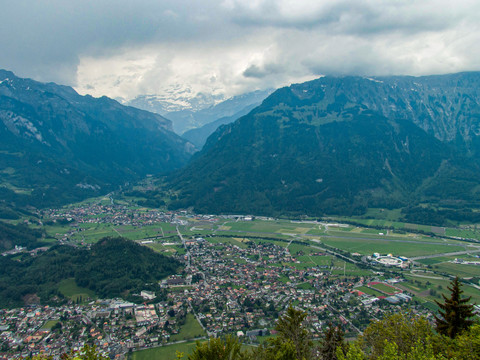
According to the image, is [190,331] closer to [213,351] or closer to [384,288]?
[213,351]

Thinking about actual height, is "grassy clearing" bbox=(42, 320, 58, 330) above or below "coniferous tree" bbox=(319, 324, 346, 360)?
below

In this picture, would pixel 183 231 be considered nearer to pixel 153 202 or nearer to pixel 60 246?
pixel 60 246

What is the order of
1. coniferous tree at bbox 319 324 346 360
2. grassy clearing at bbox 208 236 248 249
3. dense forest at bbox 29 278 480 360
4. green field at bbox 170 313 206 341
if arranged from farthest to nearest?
grassy clearing at bbox 208 236 248 249
green field at bbox 170 313 206 341
coniferous tree at bbox 319 324 346 360
dense forest at bbox 29 278 480 360

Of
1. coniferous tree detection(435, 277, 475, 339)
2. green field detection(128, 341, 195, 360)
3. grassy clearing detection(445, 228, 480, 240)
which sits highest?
coniferous tree detection(435, 277, 475, 339)

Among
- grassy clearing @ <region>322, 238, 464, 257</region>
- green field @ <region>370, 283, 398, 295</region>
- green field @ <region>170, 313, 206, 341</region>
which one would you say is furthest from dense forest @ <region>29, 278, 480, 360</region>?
grassy clearing @ <region>322, 238, 464, 257</region>

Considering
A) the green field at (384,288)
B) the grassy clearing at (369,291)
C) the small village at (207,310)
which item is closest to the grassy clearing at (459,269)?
the small village at (207,310)

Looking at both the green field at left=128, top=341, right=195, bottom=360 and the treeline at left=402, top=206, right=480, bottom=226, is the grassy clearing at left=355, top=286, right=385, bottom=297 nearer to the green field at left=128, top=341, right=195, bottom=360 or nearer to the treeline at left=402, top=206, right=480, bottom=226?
the green field at left=128, top=341, right=195, bottom=360

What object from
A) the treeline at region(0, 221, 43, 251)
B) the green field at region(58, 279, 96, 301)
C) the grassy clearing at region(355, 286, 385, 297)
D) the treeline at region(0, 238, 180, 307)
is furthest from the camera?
the treeline at region(0, 221, 43, 251)
